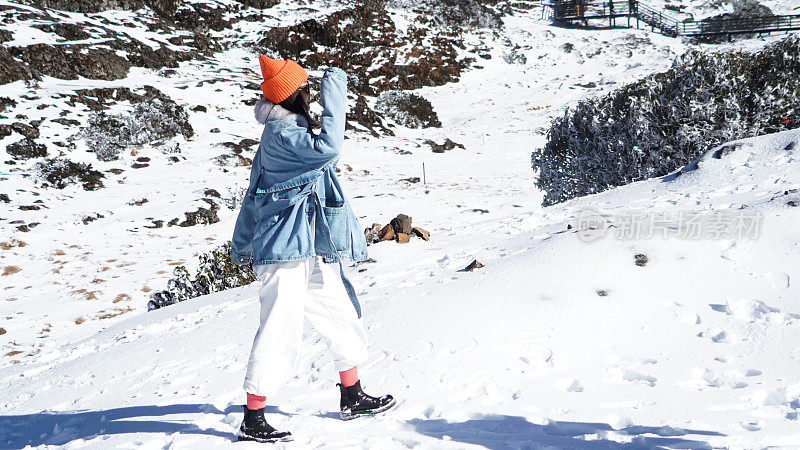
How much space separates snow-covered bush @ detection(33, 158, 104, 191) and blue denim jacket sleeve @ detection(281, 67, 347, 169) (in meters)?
11.0

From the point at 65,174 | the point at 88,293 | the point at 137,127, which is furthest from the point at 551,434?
the point at 137,127

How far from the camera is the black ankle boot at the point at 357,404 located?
264 centimetres

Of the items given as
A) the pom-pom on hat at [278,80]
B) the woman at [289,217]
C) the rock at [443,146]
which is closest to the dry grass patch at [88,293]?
the woman at [289,217]

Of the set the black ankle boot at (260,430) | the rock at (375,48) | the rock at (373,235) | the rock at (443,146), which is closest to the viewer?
the black ankle boot at (260,430)

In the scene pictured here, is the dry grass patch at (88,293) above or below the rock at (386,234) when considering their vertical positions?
below

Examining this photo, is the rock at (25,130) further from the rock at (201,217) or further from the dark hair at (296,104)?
the dark hair at (296,104)

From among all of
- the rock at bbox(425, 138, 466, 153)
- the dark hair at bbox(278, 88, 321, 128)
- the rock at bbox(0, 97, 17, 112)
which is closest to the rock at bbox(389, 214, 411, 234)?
the dark hair at bbox(278, 88, 321, 128)

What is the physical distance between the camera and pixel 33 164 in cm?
1166

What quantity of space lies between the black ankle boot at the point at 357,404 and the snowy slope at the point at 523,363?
48mm

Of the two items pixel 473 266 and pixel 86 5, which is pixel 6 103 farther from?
pixel 473 266

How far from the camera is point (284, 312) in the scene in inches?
93.0

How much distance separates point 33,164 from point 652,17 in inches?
1277

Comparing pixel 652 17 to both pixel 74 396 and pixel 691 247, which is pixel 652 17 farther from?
pixel 74 396

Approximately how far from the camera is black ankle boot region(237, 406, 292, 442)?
243 cm
